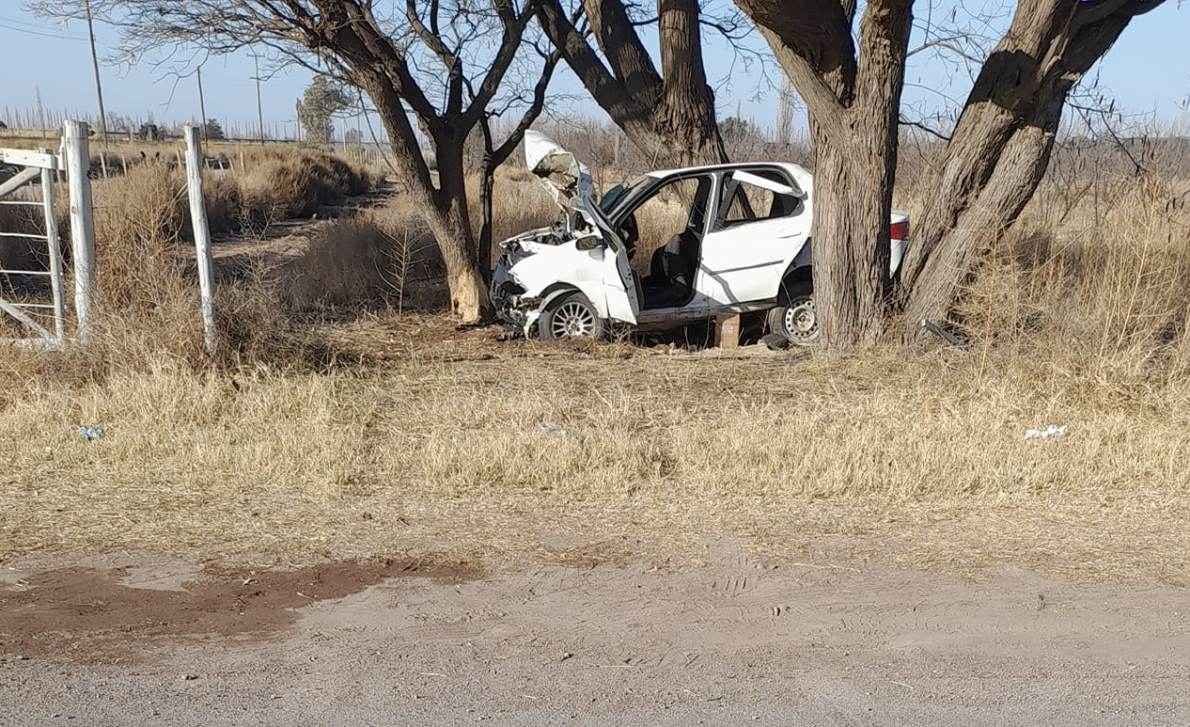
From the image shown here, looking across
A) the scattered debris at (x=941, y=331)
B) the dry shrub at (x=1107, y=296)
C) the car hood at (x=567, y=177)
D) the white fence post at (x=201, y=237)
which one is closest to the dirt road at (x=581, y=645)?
the white fence post at (x=201, y=237)

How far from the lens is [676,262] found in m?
11.5

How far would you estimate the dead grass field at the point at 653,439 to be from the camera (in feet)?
19.2

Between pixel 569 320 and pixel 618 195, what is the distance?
1.46 m

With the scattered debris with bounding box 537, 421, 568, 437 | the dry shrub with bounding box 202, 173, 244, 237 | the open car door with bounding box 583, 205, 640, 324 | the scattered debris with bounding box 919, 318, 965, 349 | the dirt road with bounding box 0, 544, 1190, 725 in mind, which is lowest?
the dirt road with bounding box 0, 544, 1190, 725

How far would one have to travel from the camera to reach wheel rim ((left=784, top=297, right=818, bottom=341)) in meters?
11.1

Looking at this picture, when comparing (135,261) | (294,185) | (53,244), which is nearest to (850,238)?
(135,261)

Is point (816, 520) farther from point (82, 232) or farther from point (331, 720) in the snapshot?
point (82, 232)

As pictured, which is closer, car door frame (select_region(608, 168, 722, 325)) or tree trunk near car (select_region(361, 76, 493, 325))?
car door frame (select_region(608, 168, 722, 325))

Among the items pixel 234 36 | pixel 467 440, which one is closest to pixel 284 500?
pixel 467 440

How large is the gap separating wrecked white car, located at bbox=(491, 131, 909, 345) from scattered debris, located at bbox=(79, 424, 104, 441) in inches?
182

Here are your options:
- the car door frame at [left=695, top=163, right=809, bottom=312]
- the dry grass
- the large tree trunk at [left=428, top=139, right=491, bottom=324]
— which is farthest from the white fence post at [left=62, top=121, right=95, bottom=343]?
the car door frame at [left=695, top=163, right=809, bottom=312]

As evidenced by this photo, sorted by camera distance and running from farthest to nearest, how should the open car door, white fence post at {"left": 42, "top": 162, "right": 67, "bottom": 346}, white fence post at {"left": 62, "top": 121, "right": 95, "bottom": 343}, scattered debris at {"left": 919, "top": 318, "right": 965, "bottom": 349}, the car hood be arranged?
1. the open car door
2. the car hood
3. scattered debris at {"left": 919, "top": 318, "right": 965, "bottom": 349}
4. white fence post at {"left": 42, "top": 162, "right": 67, "bottom": 346}
5. white fence post at {"left": 62, "top": 121, "right": 95, "bottom": 343}

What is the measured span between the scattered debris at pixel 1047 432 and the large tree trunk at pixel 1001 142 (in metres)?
2.38

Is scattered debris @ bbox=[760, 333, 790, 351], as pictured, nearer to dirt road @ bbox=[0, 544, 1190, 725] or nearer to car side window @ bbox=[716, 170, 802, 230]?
car side window @ bbox=[716, 170, 802, 230]
